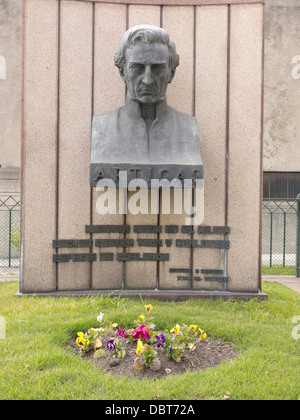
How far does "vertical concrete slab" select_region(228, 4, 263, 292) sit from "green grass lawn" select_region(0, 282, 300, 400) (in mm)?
480

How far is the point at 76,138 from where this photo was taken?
4730 millimetres

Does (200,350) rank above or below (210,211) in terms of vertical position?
below

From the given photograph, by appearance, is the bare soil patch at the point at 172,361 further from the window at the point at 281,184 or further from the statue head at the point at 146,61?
the window at the point at 281,184

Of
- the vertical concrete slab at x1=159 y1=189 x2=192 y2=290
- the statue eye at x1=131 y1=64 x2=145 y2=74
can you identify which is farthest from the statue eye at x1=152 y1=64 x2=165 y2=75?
the vertical concrete slab at x1=159 y1=189 x2=192 y2=290

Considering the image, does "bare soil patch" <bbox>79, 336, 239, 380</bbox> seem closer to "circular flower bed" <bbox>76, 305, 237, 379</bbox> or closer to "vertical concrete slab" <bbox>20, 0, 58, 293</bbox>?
"circular flower bed" <bbox>76, 305, 237, 379</bbox>

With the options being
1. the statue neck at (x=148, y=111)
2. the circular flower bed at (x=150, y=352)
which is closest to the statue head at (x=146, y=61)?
the statue neck at (x=148, y=111)

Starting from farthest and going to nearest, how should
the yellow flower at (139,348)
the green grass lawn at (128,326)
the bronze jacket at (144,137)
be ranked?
the bronze jacket at (144,137) → the yellow flower at (139,348) → the green grass lawn at (128,326)

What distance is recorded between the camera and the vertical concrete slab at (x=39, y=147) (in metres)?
4.62

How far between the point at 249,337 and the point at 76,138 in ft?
9.37

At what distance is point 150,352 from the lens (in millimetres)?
2715

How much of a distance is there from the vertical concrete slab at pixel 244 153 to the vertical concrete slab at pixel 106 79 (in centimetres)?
131

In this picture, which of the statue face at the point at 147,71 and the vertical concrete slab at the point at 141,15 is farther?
the vertical concrete slab at the point at 141,15

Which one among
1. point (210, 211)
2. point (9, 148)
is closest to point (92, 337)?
point (210, 211)
